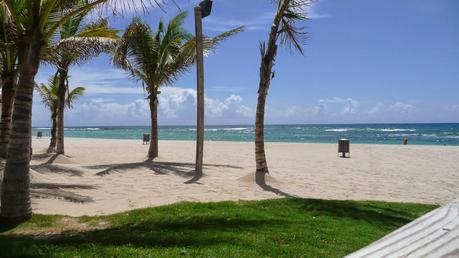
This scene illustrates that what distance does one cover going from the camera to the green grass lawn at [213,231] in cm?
488

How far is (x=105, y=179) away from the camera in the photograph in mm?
12359

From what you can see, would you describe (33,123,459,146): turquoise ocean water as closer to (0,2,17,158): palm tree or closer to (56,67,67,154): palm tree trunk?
(56,67,67,154): palm tree trunk

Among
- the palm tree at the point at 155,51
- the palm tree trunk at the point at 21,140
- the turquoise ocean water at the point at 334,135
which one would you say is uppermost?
the palm tree at the point at 155,51

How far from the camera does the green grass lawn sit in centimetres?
488

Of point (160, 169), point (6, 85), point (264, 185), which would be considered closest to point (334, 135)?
point (160, 169)

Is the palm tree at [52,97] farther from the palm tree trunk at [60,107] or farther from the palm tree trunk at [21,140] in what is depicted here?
the palm tree trunk at [21,140]

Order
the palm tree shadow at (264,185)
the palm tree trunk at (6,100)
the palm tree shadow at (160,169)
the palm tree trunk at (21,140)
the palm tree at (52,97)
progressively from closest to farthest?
the palm tree trunk at (21,140) → the palm tree shadow at (264,185) → the palm tree trunk at (6,100) → the palm tree shadow at (160,169) → the palm tree at (52,97)

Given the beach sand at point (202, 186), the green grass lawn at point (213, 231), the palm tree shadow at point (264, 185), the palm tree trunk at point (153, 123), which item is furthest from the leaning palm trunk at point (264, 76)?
the palm tree trunk at point (153, 123)

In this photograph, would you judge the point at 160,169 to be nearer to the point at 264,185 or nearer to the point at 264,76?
the point at 264,185

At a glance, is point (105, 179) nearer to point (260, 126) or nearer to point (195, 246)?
point (260, 126)

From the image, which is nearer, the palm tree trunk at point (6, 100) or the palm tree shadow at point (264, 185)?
the palm tree shadow at point (264, 185)

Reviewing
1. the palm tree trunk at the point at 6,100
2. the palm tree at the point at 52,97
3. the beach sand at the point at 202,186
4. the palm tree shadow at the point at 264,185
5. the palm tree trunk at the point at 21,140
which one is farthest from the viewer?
the palm tree at the point at 52,97

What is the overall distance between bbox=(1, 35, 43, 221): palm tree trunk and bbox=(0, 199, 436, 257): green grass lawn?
0.33 meters

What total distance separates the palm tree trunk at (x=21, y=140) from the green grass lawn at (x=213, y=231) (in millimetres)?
330
